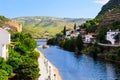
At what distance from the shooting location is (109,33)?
396 ft

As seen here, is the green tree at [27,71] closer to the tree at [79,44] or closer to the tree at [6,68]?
the tree at [6,68]

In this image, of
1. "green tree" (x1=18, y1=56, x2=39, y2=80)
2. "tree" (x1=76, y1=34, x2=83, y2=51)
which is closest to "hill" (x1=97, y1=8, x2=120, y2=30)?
"tree" (x1=76, y1=34, x2=83, y2=51)

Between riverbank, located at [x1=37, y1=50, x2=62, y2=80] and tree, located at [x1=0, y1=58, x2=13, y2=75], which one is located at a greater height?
tree, located at [x1=0, y1=58, x2=13, y2=75]

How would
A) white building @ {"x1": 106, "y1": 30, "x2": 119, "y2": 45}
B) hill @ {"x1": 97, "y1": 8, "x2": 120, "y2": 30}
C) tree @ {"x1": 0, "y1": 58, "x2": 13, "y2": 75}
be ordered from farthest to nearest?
hill @ {"x1": 97, "y1": 8, "x2": 120, "y2": 30} < white building @ {"x1": 106, "y1": 30, "x2": 119, "y2": 45} < tree @ {"x1": 0, "y1": 58, "x2": 13, "y2": 75}

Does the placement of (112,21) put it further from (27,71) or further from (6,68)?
(6,68)

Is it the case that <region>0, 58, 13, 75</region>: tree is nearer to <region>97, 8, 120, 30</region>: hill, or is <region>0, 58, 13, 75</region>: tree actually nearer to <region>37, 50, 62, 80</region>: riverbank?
<region>37, 50, 62, 80</region>: riverbank

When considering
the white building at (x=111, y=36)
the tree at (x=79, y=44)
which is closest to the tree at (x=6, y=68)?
the white building at (x=111, y=36)

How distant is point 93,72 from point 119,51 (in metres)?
25.0

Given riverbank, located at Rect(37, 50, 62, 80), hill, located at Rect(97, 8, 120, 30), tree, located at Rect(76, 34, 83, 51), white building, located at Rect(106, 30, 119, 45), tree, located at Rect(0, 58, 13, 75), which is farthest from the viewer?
tree, located at Rect(76, 34, 83, 51)

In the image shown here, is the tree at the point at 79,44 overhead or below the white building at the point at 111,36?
below

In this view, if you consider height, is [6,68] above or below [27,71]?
above

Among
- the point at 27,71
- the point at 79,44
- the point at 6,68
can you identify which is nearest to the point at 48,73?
the point at 27,71

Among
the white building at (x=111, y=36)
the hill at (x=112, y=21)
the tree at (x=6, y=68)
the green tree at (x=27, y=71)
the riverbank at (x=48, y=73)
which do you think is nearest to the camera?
the tree at (x=6, y=68)

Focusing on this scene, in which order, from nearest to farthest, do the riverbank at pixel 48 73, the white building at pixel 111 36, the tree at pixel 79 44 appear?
the riverbank at pixel 48 73 < the white building at pixel 111 36 < the tree at pixel 79 44
